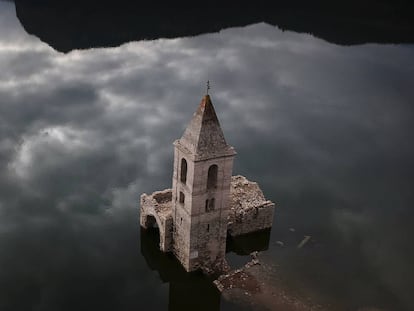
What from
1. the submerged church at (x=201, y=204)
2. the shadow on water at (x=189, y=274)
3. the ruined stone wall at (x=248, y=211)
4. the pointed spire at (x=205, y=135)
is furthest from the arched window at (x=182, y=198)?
the ruined stone wall at (x=248, y=211)

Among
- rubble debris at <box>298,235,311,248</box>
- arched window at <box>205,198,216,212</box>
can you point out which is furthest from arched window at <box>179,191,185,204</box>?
rubble debris at <box>298,235,311,248</box>

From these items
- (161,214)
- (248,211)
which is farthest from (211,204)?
(248,211)

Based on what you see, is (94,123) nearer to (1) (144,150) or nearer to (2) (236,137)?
(1) (144,150)

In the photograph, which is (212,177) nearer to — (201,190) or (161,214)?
(201,190)

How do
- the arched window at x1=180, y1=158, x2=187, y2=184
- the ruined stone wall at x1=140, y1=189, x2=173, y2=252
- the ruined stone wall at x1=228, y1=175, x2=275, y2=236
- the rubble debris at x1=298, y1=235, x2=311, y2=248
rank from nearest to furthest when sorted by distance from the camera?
the arched window at x1=180, y1=158, x2=187, y2=184, the ruined stone wall at x1=140, y1=189, x2=173, y2=252, the ruined stone wall at x1=228, y1=175, x2=275, y2=236, the rubble debris at x1=298, y1=235, x2=311, y2=248

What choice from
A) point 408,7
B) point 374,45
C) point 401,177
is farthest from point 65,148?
point 408,7

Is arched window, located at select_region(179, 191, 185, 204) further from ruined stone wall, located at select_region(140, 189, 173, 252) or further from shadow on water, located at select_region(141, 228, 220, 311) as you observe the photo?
shadow on water, located at select_region(141, 228, 220, 311)

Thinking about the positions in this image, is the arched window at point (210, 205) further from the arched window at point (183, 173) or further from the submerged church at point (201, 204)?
the arched window at point (183, 173)
